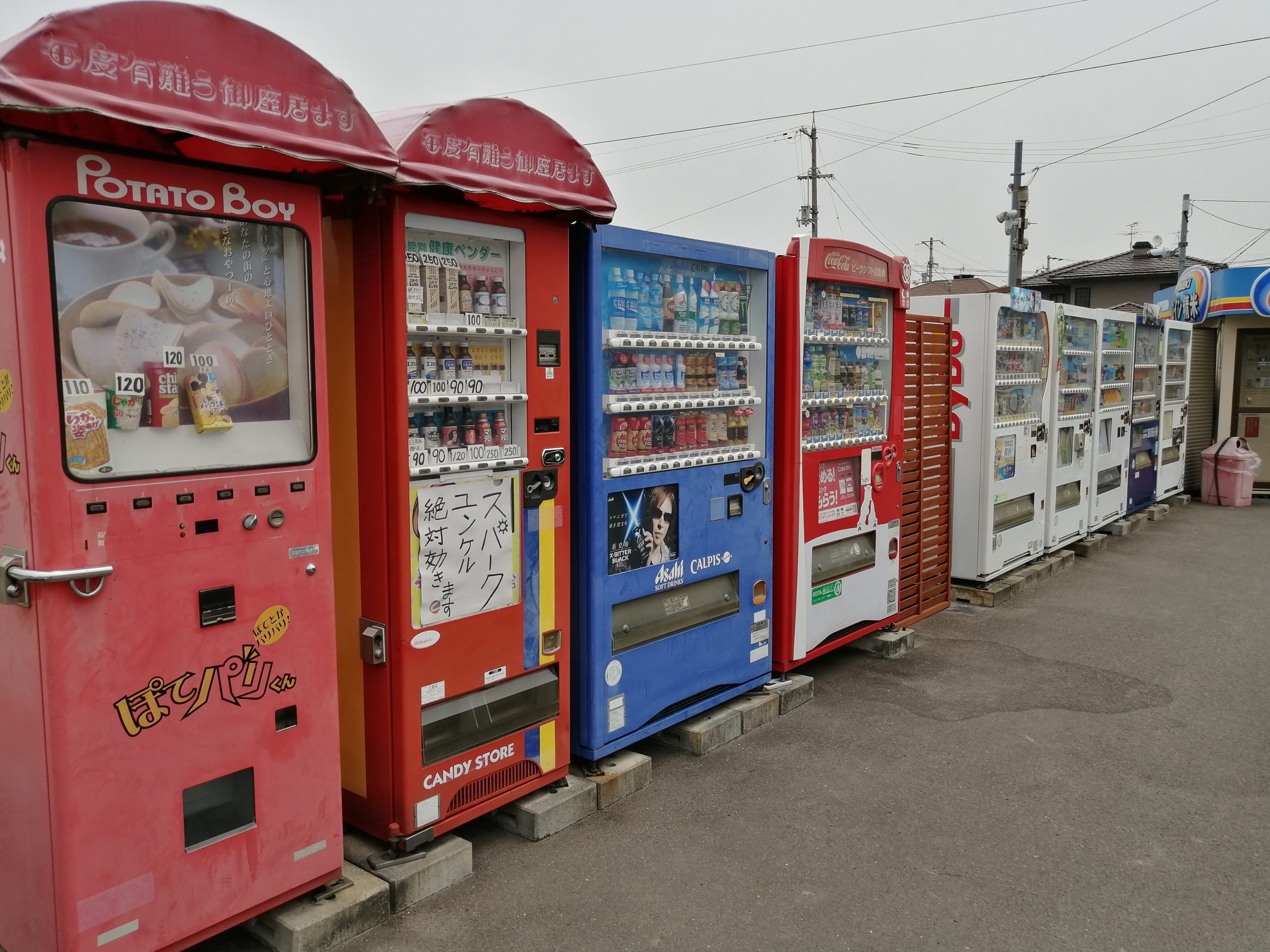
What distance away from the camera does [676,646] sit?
4434 mm

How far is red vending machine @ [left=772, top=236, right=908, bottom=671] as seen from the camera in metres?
5.05

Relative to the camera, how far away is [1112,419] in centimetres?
1008

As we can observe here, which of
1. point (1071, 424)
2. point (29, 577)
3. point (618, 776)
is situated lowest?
point (618, 776)

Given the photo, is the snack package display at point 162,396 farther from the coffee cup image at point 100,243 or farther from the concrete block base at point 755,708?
the concrete block base at point 755,708

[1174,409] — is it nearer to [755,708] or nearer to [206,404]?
[755,708]

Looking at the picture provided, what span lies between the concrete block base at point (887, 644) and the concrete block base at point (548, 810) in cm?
280

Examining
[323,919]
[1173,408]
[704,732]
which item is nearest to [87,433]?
[323,919]

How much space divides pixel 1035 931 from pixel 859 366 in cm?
350

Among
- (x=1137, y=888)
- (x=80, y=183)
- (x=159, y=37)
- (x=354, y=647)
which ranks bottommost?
(x=1137, y=888)

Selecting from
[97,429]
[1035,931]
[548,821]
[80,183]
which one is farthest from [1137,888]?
[80,183]

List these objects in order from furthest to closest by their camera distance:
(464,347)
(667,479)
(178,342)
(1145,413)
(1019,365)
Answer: (1145,413)
(1019,365)
(667,479)
(464,347)
(178,342)

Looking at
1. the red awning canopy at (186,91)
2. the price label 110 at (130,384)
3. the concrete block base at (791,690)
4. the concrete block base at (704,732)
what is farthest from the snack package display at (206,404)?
the concrete block base at (791,690)

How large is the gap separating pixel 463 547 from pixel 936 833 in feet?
7.32

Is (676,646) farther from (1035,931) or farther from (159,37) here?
(159,37)
